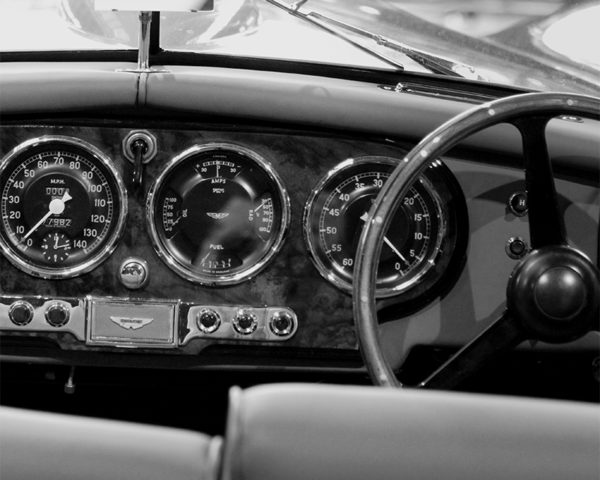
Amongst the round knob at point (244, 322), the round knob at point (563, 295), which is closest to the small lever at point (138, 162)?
Result: the round knob at point (244, 322)

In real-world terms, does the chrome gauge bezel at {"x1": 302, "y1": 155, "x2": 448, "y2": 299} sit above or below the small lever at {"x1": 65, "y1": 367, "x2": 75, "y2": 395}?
above

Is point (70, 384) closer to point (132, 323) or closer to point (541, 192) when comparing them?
point (132, 323)

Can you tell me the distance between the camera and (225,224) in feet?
7.39

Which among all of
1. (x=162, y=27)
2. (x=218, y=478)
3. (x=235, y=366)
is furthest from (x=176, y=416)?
(x=218, y=478)

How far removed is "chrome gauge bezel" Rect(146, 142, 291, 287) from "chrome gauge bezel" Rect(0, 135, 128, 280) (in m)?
0.07

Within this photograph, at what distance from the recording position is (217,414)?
8.30 ft

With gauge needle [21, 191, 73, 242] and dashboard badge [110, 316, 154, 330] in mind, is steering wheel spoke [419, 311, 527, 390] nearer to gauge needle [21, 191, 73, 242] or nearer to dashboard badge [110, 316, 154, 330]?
dashboard badge [110, 316, 154, 330]

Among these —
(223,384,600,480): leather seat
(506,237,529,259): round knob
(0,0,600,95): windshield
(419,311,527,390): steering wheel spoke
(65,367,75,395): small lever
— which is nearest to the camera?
(223,384,600,480): leather seat

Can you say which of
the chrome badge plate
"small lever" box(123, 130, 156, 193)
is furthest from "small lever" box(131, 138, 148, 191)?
the chrome badge plate

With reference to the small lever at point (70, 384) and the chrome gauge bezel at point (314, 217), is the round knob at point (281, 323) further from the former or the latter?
the small lever at point (70, 384)

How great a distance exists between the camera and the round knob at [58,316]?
2.23 metres

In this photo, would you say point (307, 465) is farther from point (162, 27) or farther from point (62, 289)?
point (162, 27)

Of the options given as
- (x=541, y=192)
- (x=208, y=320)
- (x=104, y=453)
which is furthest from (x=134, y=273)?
(x=104, y=453)

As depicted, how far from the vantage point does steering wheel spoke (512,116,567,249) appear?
195 cm
